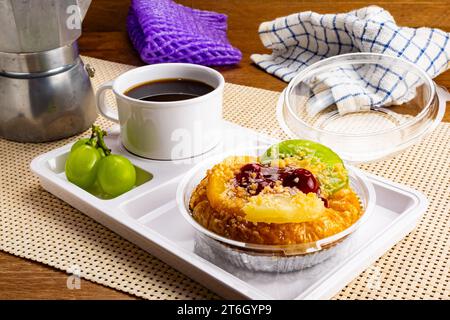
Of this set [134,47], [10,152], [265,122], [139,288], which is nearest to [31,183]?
[10,152]

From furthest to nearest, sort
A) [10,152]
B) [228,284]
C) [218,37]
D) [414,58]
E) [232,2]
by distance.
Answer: [232,2] → [218,37] → [414,58] → [10,152] → [228,284]

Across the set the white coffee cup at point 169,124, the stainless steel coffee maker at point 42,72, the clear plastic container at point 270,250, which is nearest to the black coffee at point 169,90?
the white coffee cup at point 169,124

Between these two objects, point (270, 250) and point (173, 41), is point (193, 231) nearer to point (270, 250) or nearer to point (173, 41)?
point (270, 250)

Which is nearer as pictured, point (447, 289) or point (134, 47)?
point (447, 289)

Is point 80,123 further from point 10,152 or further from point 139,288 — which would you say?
point 139,288

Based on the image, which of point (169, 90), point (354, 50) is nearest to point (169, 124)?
point (169, 90)

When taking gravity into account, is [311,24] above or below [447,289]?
above

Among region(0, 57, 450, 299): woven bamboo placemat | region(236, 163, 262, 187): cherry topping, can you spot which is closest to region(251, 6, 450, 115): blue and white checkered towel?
region(0, 57, 450, 299): woven bamboo placemat
